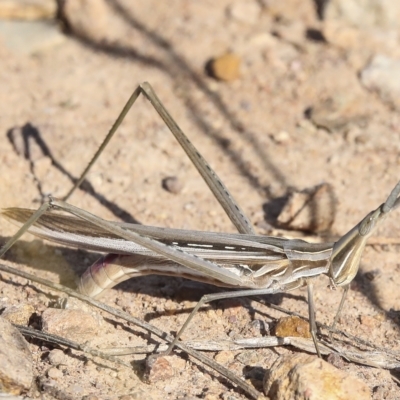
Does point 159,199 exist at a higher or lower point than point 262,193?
lower

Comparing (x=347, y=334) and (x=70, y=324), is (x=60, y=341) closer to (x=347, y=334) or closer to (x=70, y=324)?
(x=70, y=324)

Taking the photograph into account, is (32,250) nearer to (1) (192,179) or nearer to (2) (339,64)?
(1) (192,179)

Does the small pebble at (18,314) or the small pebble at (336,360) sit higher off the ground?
the small pebble at (336,360)

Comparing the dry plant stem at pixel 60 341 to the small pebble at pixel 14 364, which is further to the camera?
the dry plant stem at pixel 60 341

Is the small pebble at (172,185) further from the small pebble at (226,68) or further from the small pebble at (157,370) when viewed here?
the small pebble at (157,370)

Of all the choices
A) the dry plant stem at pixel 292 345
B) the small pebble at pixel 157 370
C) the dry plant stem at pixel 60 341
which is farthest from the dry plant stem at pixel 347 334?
the dry plant stem at pixel 60 341

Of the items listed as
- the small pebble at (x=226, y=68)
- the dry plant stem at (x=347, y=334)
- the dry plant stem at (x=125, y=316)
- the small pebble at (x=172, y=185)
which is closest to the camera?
the dry plant stem at (x=125, y=316)

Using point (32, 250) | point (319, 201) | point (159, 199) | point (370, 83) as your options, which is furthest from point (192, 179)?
point (370, 83)
